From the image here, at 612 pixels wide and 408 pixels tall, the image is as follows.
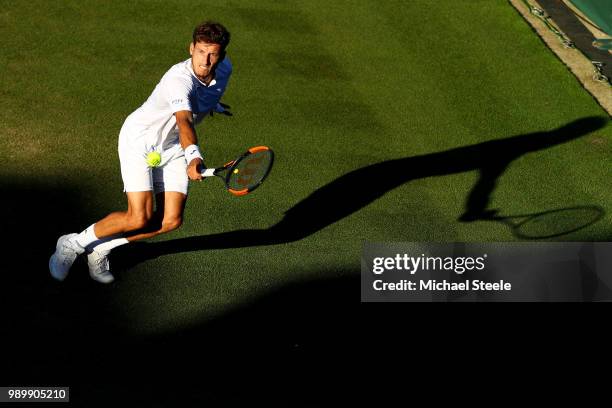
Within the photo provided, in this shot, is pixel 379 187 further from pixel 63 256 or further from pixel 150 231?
pixel 63 256

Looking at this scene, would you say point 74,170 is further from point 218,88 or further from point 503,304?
point 503,304

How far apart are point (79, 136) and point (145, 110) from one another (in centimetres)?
309

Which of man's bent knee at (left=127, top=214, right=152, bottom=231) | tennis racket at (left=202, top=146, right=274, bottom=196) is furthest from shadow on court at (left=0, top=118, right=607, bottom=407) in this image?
tennis racket at (left=202, top=146, right=274, bottom=196)

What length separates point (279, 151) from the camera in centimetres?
1059

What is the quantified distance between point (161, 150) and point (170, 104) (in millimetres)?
472

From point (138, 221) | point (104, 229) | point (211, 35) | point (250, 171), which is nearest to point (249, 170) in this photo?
point (250, 171)

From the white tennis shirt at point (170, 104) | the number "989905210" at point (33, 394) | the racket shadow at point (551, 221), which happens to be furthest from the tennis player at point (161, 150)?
the racket shadow at point (551, 221)

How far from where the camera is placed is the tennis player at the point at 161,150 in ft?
24.2

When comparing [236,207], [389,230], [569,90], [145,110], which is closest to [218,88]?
[145,110]

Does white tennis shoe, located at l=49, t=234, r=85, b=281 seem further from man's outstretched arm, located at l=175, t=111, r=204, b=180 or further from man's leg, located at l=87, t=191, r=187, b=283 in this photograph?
man's outstretched arm, located at l=175, t=111, r=204, b=180

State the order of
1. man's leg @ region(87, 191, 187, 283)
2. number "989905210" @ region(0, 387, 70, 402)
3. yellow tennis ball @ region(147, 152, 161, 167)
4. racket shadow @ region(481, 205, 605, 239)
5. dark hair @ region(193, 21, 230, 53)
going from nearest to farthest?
number "989905210" @ region(0, 387, 70, 402)
dark hair @ region(193, 21, 230, 53)
yellow tennis ball @ region(147, 152, 161, 167)
man's leg @ region(87, 191, 187, 283)
racket shadow @ region(481, 205, 605, 239)

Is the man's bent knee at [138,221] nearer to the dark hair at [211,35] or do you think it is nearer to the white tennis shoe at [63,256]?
the white tennis shoe at [63,256]

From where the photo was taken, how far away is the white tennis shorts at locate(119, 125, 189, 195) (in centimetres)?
770

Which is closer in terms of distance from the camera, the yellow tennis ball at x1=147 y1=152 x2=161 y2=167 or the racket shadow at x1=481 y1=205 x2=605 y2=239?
the yellow tennis ball at x1=147 y1=152 x2=161 y2=167
